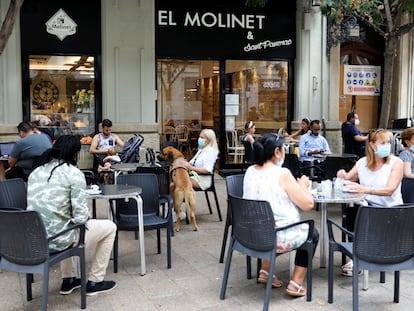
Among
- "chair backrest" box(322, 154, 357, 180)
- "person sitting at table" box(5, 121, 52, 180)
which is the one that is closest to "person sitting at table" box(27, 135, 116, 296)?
"person sitting at table" box(5, 121, 52, 180)

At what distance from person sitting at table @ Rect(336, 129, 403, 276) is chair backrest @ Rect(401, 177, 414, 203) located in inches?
6.4

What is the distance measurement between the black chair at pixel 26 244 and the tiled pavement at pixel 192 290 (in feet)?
1.73

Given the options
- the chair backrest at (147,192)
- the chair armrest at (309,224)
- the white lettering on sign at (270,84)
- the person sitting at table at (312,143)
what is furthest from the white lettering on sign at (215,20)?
the chair armrest at (309,224)

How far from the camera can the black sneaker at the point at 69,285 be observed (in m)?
4.32

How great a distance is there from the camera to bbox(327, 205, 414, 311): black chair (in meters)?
3.60

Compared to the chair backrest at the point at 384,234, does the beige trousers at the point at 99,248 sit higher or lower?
lower

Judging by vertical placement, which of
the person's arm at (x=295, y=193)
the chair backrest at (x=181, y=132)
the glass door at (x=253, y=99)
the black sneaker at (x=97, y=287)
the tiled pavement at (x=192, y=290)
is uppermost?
the glass door at (x=253, y=99)

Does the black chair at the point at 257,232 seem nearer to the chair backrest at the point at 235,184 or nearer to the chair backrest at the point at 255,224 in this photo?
the chair backrest at the point at 255,224

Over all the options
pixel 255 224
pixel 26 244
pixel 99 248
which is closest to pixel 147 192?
pixel 99 248

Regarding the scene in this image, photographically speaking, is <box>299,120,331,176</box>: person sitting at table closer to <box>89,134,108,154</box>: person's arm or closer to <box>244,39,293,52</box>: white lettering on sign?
<box>89,134,108,154</box>: person's arm

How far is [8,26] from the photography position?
7098mm

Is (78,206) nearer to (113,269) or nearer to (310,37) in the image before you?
(113,269)

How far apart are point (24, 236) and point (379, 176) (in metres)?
3.08

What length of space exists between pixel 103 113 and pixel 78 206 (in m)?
6.98
